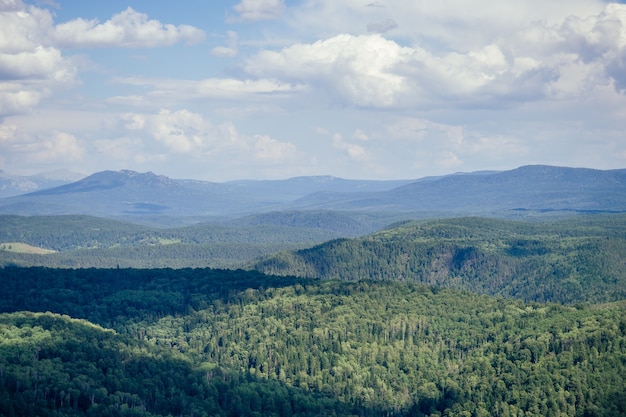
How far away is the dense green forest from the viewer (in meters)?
137

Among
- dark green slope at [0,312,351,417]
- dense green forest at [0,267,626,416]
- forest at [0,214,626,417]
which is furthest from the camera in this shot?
dense green forest at [0,267,626,416]

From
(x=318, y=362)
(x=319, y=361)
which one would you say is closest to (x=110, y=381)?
(x=318, y=362)

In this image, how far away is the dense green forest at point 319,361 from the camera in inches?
5408

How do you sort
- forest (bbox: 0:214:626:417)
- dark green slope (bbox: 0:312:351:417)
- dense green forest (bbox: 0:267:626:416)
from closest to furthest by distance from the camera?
dark green slope (bbox: 0:312:351:417) → forest (bbox: 0:214:626:417) → dense green forest (bbox: 0:267:626:416)

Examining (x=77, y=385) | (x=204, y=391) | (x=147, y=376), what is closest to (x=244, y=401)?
(x=204, y=391)

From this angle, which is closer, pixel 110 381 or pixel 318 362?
pixel 110 381

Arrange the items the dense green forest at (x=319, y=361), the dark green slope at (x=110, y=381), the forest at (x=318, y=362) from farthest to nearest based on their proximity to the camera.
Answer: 1. the dense green forest at (x=319, y=361)
2. the forest at (x=318, y=362)
3. the dark green slope at (x=110, y=381)

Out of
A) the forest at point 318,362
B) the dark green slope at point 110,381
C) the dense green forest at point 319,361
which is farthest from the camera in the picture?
the dense green forest at point 319,361

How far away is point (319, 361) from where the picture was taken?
563ft

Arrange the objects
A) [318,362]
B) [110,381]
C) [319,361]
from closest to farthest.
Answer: [110,381] → [318,362] → [319,361]

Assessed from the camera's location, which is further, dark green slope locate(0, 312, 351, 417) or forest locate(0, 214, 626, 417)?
forest locate(0, 214, 626, 417)

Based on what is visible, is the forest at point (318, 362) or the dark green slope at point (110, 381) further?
the forest at point (318, 362)

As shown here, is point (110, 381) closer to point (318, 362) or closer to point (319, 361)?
point (318, 362)

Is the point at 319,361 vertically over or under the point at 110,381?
under
